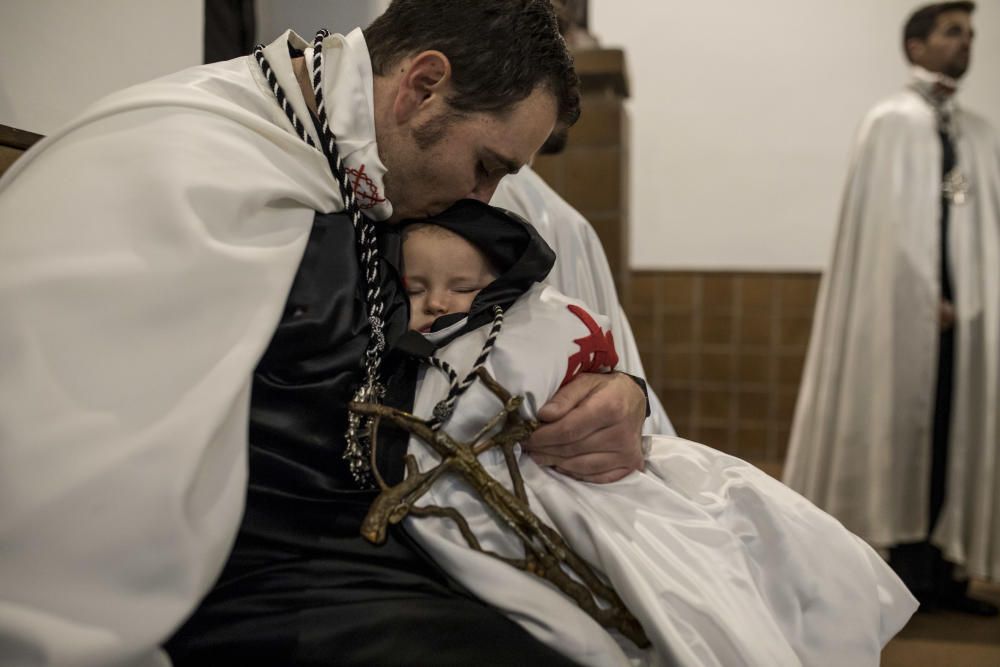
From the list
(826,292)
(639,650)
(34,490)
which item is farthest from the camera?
(826,292)

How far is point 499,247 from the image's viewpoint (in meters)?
1.39

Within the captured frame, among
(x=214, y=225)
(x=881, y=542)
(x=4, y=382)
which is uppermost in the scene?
(x=214, y=225)

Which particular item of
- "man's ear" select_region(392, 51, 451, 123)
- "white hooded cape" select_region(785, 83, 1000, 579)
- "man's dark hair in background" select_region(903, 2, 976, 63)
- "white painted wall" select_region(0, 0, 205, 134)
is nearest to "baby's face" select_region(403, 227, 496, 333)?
"man's ear" select_region(392, 51, 451, 123)

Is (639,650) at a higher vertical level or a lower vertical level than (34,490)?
lower

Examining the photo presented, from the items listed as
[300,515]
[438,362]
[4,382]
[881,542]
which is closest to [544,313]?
[438,362]

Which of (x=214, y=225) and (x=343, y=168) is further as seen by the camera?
(x=343, y=168)

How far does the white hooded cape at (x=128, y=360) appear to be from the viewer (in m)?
0.82

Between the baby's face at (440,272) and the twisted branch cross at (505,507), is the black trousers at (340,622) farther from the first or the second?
the baby's face at (440,272)

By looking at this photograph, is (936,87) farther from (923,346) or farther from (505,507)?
(505,507)

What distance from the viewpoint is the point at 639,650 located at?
114 centimetres

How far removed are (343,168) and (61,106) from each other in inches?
33.7

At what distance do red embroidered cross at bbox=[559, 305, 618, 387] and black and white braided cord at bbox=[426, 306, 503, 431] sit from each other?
13cm

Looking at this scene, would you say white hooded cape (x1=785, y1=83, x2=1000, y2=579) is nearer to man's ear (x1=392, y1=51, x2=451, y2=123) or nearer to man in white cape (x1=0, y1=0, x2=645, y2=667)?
man in white cape (x1=0, y1=0, x2=645, y2=667)

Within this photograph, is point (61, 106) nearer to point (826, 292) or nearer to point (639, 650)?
point (639, 650)
